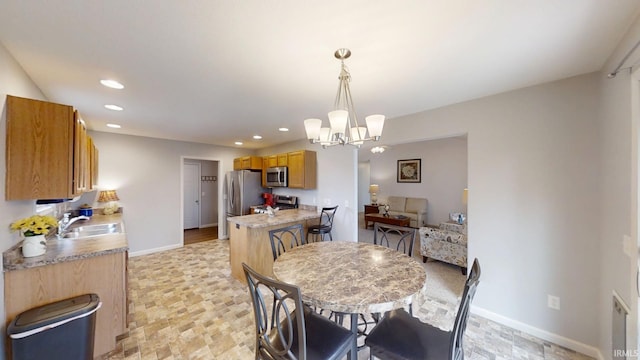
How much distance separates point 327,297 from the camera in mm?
1239

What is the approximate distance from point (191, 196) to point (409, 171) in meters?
6.88

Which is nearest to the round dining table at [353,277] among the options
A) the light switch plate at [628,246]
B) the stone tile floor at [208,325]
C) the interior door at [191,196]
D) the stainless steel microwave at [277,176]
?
the stone tile floor at [208,325]

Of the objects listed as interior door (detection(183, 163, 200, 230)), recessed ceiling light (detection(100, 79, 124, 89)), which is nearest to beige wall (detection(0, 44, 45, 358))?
recessed ceiling light (detection(100, 79, 124, 89))

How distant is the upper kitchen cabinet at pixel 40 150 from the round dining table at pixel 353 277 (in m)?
1.82

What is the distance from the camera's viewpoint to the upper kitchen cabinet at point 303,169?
4227 mm

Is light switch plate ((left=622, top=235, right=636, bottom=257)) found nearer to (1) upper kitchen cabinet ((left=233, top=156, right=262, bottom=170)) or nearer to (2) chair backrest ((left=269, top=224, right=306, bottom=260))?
(2) chair backrest ((left=269, top=224, right=306, bottom=260))

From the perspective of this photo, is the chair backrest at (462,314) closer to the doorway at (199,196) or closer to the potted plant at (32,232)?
the potted plant at (32,232)

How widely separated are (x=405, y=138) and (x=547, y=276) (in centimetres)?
203

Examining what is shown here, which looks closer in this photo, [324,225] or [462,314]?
[462,314]

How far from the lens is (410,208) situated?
22.6 ft

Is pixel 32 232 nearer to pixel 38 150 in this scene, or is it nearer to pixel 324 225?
pixel 38 150

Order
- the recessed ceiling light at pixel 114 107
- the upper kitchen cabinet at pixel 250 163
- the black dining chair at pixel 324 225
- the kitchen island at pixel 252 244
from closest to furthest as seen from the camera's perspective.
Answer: the recessed ceiling light at pixel 114 107 → the kitchen island at pixel 252 244 → the black dining chair at pixel 324 225 → the upper kitchen cabinet at pixel 250 163

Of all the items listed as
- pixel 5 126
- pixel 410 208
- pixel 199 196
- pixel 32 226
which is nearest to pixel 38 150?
pixel 5 126

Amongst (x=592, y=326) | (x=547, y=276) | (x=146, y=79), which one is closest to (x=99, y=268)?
(x=146, y=79)
